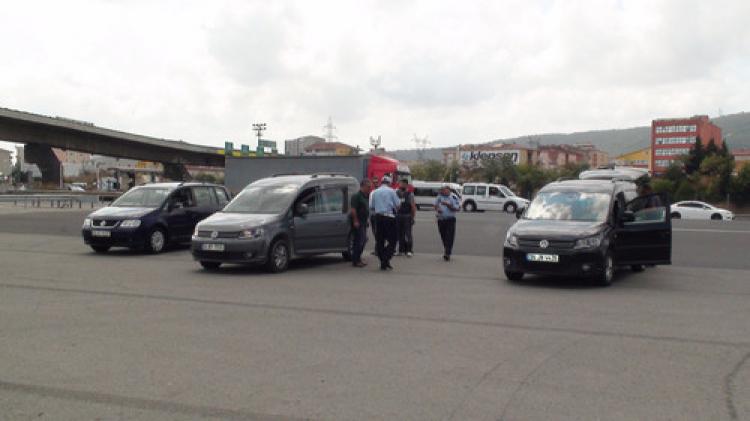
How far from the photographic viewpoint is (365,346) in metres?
7.13

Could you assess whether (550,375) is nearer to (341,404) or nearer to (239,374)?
(341,404)

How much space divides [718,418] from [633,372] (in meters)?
1.24

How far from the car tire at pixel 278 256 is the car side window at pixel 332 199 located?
5.16ft

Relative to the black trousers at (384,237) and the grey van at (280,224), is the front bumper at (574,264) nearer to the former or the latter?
the black trousers at (384,237)

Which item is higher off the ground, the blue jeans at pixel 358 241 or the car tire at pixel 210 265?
the blue jeans at pixel 358 241

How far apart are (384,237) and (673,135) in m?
173

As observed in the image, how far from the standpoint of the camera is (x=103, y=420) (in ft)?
15.8

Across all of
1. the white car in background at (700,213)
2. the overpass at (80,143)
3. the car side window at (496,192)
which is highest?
the overpass at (80,143)

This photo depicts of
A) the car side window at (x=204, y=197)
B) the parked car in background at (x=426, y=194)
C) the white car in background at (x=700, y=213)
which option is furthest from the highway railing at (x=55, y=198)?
the white car in background at (x=700, y=213)

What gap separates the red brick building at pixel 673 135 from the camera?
16662cm

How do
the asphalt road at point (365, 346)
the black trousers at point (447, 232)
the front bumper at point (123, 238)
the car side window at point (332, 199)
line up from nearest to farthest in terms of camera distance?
1. the asphalt road at point (365, 346)
2. the car side window at point (332, 199)
3. the front bumper at point (123, 238)
4. the black trousers at point (447, 232)

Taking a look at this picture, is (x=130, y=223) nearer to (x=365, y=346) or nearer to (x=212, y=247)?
(x=212, y=247)

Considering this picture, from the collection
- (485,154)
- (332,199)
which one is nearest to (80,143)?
(332,199)

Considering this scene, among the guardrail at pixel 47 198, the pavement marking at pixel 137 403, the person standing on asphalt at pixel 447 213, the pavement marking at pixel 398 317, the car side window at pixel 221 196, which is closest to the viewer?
the pavement marking at pixel 137 403
